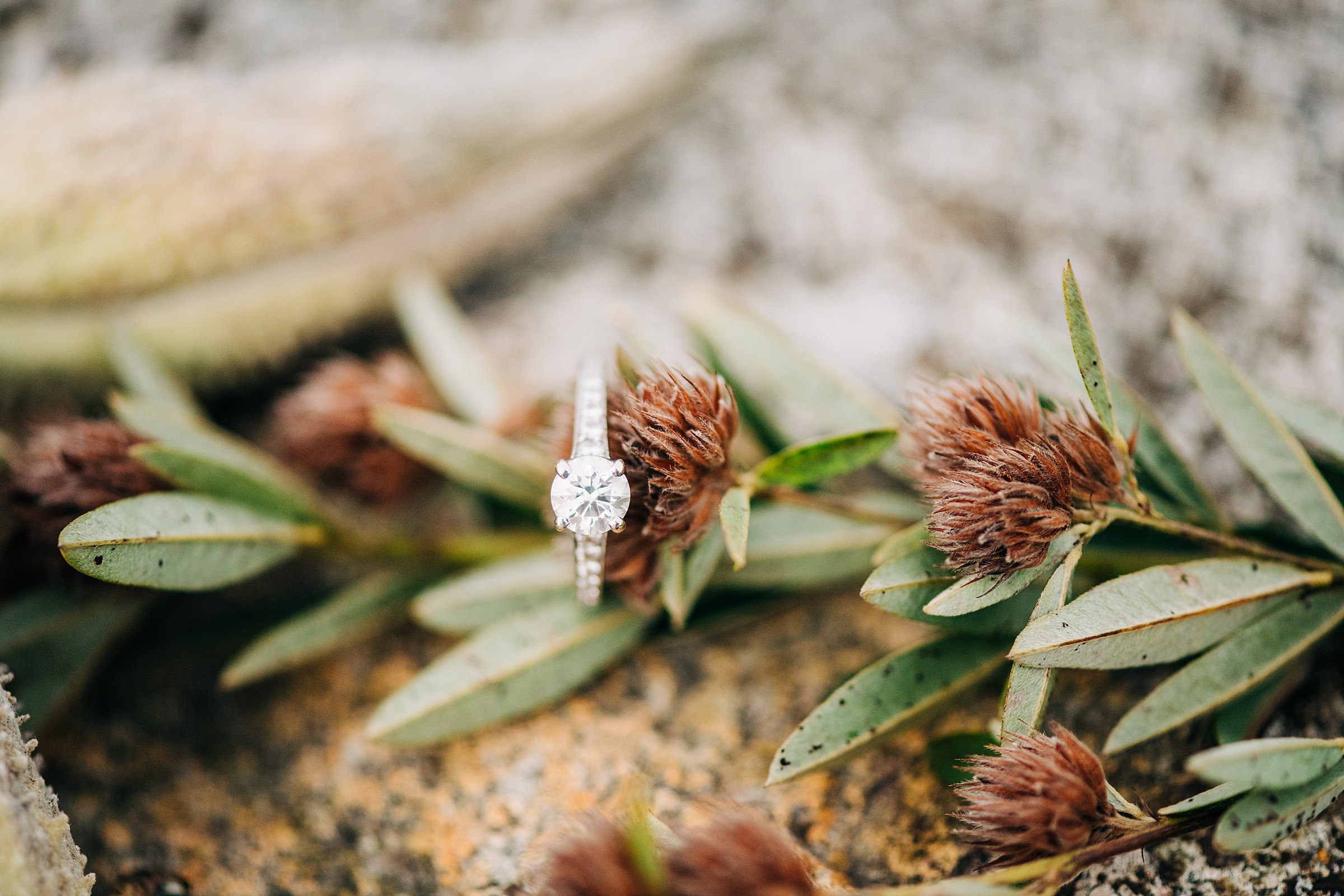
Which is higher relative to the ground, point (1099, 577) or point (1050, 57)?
point (1050, 57)

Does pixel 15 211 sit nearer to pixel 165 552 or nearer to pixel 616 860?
pixel 165 552

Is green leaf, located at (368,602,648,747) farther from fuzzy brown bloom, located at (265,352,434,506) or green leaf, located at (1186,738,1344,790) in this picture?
green leaf, located at (1186,738,1344,790)

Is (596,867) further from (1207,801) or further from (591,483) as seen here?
(1207,801)

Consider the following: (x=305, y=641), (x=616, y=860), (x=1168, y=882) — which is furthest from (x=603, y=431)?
(x=1168, y=882)

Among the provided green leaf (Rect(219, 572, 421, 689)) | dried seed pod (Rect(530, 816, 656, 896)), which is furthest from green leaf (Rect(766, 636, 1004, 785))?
green leaf (Rect(219, 572, 421, 689))

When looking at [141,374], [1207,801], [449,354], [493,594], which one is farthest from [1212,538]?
[141,374]

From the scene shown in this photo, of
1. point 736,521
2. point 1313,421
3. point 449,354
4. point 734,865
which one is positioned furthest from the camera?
point 449,354
